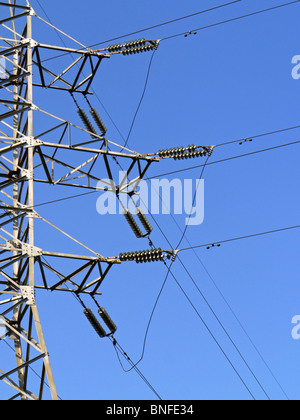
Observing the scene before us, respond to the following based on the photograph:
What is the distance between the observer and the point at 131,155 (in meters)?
20.9

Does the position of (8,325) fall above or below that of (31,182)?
below

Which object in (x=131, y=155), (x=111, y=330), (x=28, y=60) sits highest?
(x=28, y=60)

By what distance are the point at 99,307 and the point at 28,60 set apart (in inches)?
246

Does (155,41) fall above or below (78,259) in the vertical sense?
above

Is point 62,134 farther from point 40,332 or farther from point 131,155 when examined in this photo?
point 40,332

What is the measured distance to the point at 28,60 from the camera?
70.5ft
